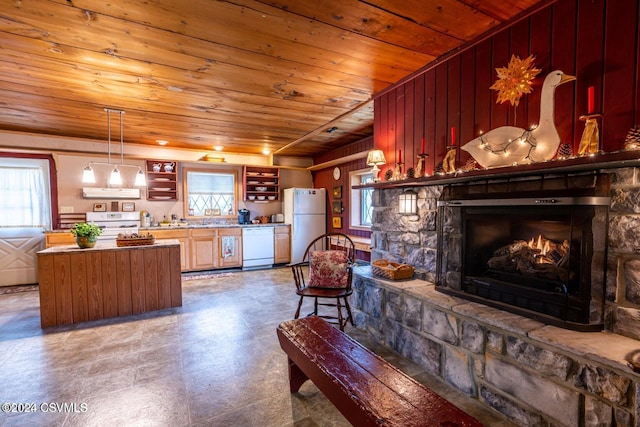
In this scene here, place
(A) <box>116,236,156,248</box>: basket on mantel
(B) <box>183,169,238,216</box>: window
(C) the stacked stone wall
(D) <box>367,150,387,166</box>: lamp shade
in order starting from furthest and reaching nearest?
1. (B) <box>183,169,238,216</box>: window
2. (A) <box>116,236,156,248</box>: basket on mantel
3. (D) <box>367,150,387,166</box>: lamp shade
4. (C) the stacked stone wall

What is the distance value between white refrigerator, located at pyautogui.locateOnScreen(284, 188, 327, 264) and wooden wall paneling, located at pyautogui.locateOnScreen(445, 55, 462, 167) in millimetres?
3926

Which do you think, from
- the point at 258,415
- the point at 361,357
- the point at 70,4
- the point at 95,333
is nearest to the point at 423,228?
the point at 361,357

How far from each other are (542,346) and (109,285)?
3.92 meters

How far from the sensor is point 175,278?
3586 millimetres

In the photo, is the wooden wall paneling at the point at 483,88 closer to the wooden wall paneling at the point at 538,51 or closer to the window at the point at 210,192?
the wooden wall paneling at the point at 538,51

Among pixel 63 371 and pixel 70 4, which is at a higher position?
pixel 70 4

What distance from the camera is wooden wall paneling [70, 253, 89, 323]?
10.2 ft

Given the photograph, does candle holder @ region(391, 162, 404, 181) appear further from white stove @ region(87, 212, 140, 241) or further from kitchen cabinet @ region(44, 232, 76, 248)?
kitchen cabinet @ region(44, 232, 76, 248)

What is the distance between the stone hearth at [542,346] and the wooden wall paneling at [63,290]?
3.34 metres

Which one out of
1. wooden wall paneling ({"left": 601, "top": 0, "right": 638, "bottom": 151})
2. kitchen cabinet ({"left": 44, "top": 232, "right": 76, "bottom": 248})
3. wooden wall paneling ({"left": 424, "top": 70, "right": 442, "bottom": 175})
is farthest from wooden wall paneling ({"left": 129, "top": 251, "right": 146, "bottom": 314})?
wooden wall paneling ({"left": 601, "top": 0, "right": 638, "bottom": 151})

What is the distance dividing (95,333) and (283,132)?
136 inches

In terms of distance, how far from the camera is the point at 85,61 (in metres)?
2.39

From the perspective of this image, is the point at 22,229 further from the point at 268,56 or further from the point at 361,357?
the point at 361,357

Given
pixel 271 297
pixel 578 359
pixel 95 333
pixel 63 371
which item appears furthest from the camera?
pixel 271 297
